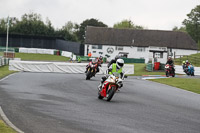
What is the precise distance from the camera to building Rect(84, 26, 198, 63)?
83688 millimetres

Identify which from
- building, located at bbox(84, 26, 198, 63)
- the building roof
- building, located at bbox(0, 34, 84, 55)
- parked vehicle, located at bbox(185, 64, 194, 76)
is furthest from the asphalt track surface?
the building roof

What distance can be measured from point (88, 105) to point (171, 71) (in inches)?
896

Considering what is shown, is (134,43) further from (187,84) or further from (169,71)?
(187,84)

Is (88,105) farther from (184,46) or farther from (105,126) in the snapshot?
(184,46)

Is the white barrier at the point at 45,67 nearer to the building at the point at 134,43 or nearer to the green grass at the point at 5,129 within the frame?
the green grass at the point at 5,129

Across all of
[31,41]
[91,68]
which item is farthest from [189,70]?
[31,41]

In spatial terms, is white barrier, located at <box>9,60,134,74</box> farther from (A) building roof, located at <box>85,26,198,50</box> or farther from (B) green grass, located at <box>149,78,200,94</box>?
(A) building roof, located at <box>85,26,198,50</box>

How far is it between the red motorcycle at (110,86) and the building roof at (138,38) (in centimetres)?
7014

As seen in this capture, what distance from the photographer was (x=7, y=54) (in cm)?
5300

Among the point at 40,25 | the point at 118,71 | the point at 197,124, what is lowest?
the point at 197,124

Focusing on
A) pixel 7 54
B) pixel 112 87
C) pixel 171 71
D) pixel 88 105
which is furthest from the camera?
pixel 7 54

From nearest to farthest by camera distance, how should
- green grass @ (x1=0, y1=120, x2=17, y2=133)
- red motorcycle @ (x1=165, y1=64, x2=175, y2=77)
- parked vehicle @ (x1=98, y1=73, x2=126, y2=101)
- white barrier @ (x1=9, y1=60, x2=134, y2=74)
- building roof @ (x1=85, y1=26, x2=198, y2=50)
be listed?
green grass @ (x1=0, y1=120, x2=17, y2=133) → parked vehicle @ (x1=98, y1=73, x2=126, y2=101) → red motorcycle @ (x1=165, y1=64, x2=175, y2=77) → white barrier @ (x1=9, y1=60, x2=134, y2=74) → building roof @ (x1=85, y1=26, x2=198, y2=50)

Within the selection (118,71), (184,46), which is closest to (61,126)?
(118,71)

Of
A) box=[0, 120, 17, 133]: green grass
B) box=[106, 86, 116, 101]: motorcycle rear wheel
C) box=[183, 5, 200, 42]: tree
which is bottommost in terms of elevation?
box=[0, 120, 17, 133]: green grass
